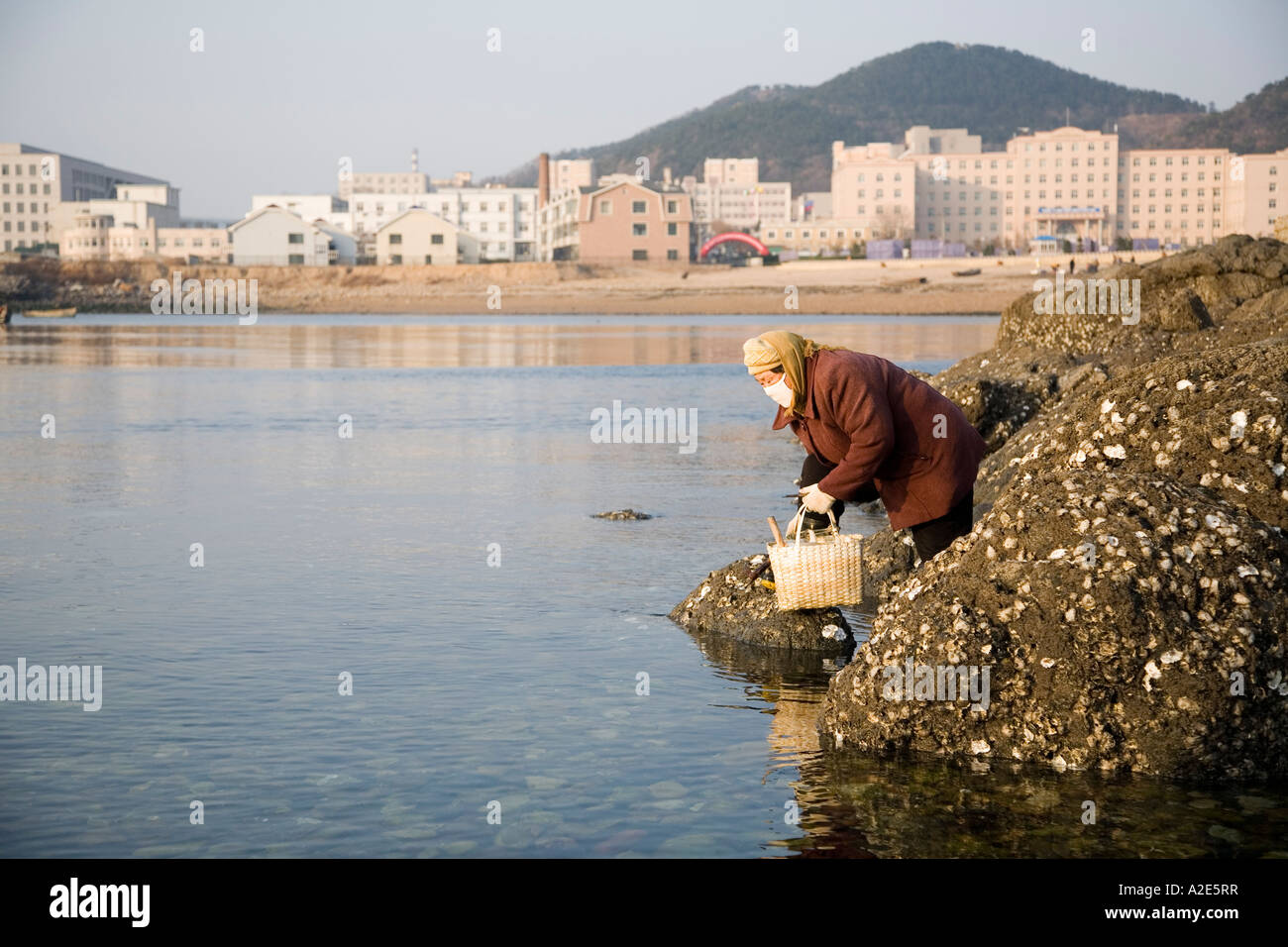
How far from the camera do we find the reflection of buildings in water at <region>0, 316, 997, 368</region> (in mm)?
45281

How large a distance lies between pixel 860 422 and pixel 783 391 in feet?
1.39

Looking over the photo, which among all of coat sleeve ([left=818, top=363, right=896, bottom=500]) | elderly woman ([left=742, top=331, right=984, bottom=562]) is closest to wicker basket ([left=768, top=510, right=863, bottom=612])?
elderly woman ([left=742, top=331, right=984, bottom=562])

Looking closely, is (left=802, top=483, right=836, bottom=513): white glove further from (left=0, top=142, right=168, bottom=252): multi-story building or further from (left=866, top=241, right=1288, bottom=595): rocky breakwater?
(left=0, top=142, right=168, bottom=252): multi-story building

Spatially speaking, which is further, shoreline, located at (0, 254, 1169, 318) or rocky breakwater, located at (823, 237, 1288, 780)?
shoreline, located at (0, 254, 1169, 318)

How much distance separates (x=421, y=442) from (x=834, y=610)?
14219 mm

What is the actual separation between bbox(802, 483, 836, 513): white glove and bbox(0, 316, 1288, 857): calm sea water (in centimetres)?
128

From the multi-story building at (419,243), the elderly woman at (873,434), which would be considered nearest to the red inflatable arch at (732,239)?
the multi-story building at (419,243)

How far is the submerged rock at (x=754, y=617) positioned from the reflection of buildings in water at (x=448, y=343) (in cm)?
3058

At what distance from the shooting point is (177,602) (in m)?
11.1

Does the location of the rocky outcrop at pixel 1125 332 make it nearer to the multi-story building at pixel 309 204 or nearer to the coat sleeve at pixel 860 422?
the coat sleeve at pixel 860 422

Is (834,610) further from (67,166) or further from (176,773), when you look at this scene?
(67,166)

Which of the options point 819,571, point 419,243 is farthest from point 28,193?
point 819,571

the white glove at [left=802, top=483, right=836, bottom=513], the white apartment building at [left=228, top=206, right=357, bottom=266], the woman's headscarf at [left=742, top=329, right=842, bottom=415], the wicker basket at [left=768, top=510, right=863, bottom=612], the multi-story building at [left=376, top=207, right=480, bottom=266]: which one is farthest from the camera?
the multi-story building at [left=376, top=207, right=480, bottom=266]
